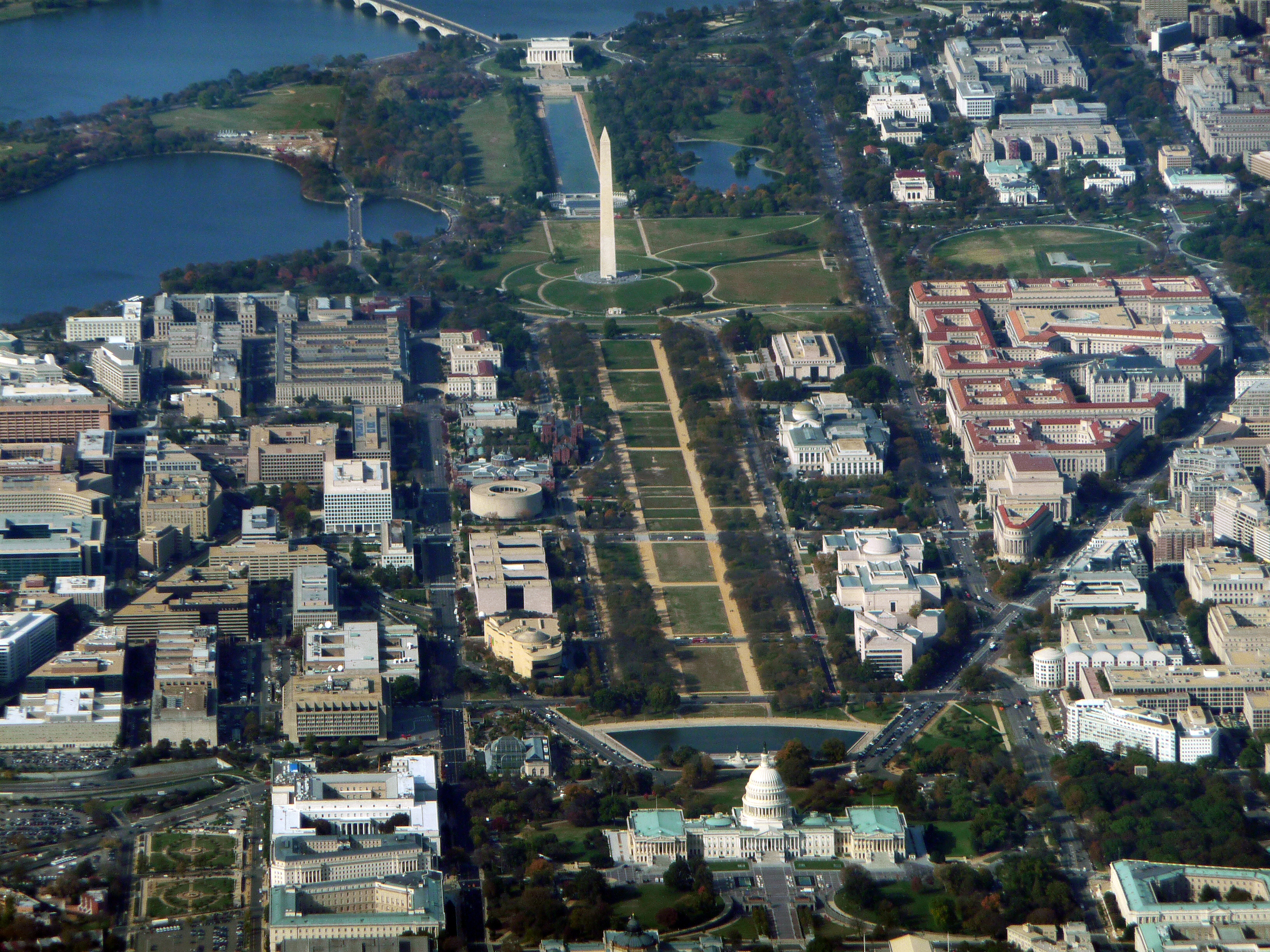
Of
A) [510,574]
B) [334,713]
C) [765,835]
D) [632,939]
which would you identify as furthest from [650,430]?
[632,939]

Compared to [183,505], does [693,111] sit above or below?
above

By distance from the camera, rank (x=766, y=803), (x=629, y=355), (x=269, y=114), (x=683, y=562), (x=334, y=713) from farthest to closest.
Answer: (x=269, y=114), (x=629, y=355), (x=683, y=562), (x=334, y=713), (x=766, y=803)

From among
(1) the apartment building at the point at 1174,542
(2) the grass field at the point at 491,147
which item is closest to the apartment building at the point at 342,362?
(2) the grass field at the point at 491,147

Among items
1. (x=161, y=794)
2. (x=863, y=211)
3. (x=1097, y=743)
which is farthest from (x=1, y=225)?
(x=1097, y=743)

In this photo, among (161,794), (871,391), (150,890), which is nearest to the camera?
(150,890)

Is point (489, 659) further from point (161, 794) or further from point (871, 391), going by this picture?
point (871, 391)

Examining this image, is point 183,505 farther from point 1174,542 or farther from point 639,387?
point 1174,542

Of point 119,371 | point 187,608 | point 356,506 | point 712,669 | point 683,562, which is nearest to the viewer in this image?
point 712,669
